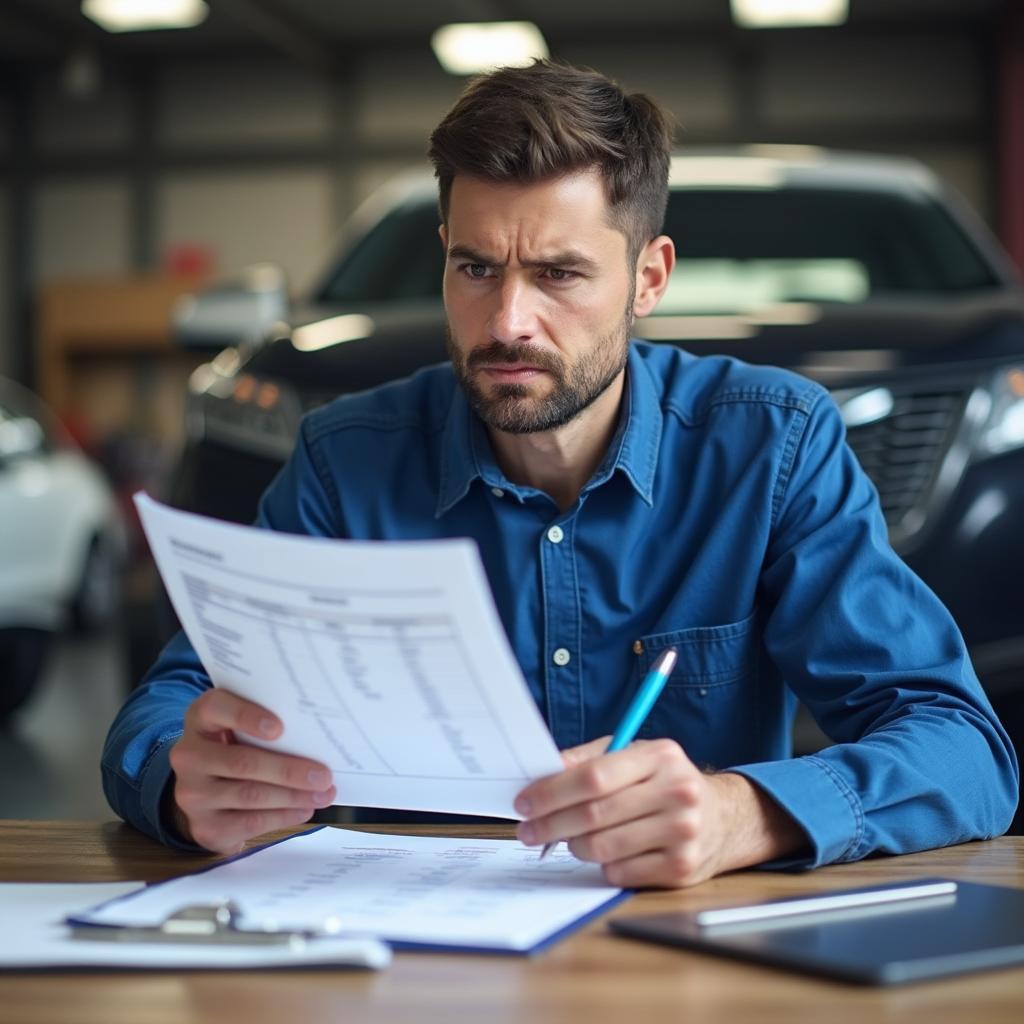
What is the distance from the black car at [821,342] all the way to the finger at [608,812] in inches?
51.1

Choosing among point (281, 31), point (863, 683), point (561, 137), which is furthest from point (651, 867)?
point (281, 31)

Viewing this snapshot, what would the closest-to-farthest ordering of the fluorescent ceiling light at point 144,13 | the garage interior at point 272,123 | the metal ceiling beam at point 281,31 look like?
the fluorescent ceiling light at point 144,13, the metal ceiling beam at point 281,31, the garage interior at point 272,123

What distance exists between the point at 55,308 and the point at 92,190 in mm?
1008

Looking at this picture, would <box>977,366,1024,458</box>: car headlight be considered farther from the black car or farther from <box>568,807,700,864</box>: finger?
<box>568,807,700,864</box>: finger

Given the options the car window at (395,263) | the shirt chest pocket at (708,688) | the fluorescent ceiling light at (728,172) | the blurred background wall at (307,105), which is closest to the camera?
the shirt chest pocket at (708,688)

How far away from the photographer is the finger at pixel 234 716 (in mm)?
1068

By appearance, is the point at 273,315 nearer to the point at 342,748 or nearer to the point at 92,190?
the point at 342,748

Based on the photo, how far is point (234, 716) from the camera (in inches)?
42.6

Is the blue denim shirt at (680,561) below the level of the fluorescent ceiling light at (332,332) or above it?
below

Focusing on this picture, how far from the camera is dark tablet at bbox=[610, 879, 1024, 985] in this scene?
2.70ft

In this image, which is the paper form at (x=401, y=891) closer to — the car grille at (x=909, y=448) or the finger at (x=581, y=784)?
the finger at (x=581, y=784)

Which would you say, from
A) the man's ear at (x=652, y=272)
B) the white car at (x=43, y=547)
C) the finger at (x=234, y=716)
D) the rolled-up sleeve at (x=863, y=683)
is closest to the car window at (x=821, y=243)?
the man's ear at (x=652, y=272)

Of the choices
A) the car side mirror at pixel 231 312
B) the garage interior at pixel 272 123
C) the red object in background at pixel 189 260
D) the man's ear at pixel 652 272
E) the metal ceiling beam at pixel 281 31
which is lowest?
the man's ear at pixel 652 272

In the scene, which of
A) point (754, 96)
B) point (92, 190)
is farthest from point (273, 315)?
point (92, 190)
